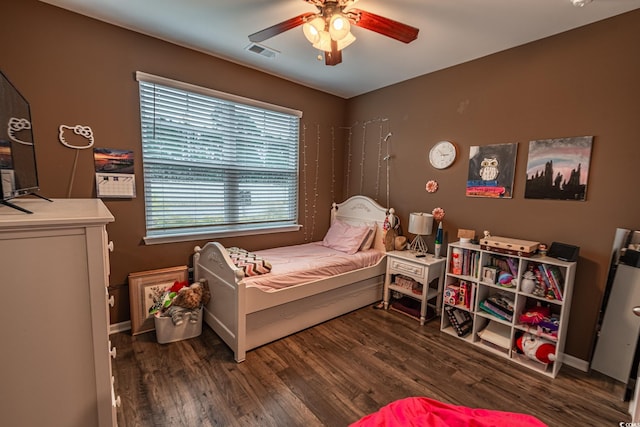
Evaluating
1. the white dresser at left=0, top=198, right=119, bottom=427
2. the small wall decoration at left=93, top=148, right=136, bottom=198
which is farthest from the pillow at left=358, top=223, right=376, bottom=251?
the white dresser at left=0, top=198, right=119, bottom=427

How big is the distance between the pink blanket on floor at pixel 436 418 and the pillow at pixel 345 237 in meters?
2.20

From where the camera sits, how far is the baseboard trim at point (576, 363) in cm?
219

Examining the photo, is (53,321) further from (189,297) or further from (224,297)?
(189,297)

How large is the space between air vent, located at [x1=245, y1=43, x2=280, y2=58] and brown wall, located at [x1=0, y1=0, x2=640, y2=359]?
414mm

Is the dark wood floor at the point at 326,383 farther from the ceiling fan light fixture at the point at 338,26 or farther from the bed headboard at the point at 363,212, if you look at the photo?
the ceiling fan light fixture at the point at 338,26

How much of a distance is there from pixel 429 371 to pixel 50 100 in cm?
361

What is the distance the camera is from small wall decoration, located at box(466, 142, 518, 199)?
8.35 ft

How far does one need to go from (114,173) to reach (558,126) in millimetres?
3781

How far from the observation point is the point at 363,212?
368 cm

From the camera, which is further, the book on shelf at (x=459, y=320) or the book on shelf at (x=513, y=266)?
the book on shelf at (x=459, y=320)

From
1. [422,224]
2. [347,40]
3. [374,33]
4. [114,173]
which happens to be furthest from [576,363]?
[114,173]

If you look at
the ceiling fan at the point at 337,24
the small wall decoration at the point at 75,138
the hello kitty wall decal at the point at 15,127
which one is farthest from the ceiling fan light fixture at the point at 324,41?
the small wall decoration at the point at 75,138

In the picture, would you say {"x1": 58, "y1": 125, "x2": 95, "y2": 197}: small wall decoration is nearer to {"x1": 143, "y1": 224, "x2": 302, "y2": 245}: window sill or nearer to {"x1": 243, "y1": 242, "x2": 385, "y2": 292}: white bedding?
{"x1": 143, "y1": 224, "x2": 302, "y2": 245}: window sill

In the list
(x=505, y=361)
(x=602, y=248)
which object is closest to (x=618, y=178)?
(x=602, y=248)
